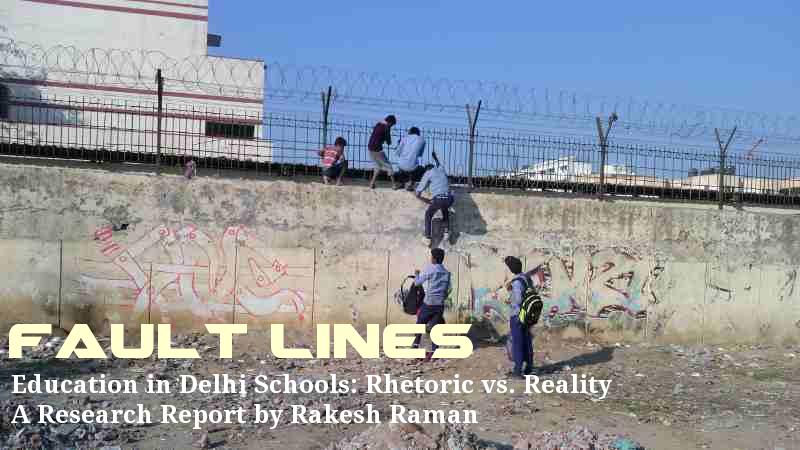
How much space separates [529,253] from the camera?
10570 millimetres

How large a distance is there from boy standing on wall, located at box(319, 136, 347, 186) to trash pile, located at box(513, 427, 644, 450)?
17.7 ft

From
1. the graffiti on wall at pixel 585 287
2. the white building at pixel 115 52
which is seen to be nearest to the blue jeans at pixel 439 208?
the graffiti on wall at pixel 585 287

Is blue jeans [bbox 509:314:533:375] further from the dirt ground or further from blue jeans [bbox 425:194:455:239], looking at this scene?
blue jeans [bbox 425:194:455:239]

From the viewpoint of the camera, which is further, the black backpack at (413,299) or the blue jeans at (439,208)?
the blue jeans at (439,208)

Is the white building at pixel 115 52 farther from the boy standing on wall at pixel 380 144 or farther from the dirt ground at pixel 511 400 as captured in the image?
the dirt ground at pixel 511 400

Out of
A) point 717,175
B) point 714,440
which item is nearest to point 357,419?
point 714,440

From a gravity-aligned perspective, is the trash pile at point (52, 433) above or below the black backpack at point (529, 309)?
below

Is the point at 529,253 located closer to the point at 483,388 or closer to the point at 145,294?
the point at 483,388

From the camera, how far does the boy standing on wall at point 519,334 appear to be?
8.48m

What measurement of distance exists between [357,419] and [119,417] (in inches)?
77.0

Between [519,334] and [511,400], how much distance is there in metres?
0.97

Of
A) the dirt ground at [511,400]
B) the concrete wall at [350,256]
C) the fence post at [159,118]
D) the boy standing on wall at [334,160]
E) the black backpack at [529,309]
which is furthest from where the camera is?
the boy standing on wall at [334,160]

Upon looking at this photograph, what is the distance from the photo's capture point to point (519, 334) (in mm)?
8469

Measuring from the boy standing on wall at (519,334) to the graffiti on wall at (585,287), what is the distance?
69.4 inches
